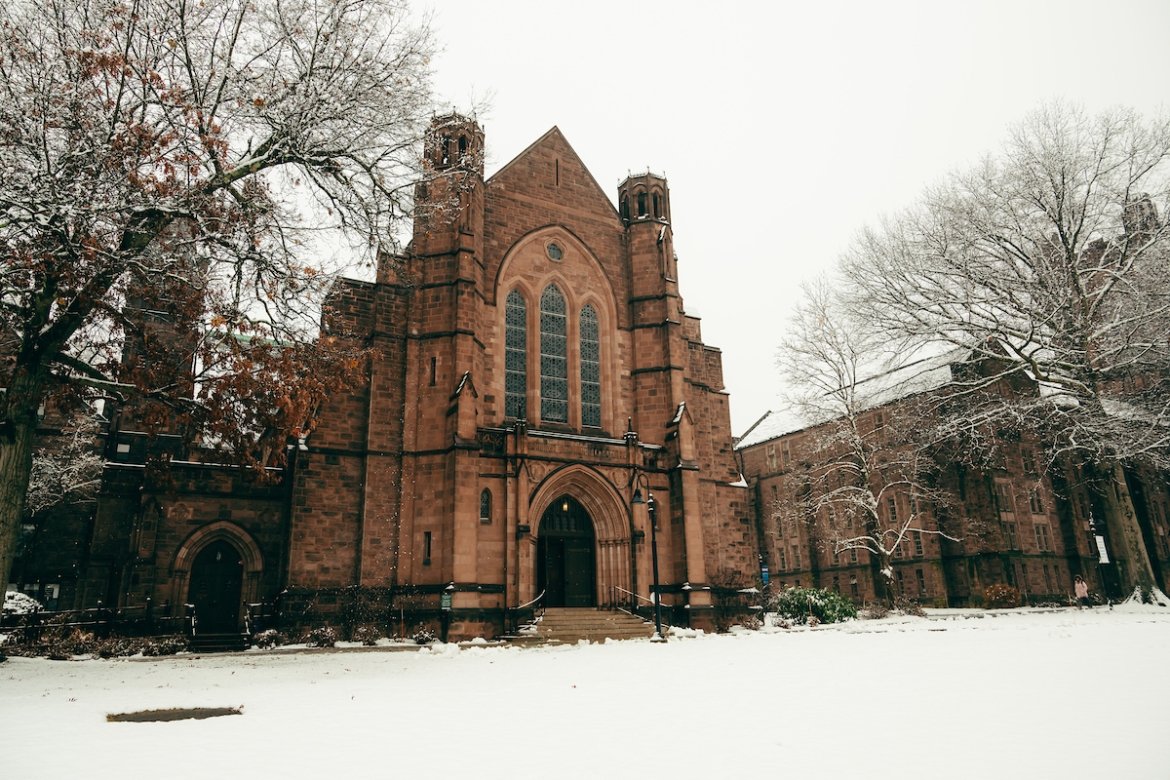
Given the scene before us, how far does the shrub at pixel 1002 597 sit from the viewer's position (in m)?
31.9

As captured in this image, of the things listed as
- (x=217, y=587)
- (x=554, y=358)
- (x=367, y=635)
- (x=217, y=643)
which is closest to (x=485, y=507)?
(x=367, y=635)

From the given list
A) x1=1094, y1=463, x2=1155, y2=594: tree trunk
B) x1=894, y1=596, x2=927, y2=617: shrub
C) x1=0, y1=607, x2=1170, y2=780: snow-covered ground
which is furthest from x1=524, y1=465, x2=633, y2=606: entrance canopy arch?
x1=1094, y1=463, x2=1155, y2=594: tree trunk

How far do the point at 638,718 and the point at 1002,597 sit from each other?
104ft

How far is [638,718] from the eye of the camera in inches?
271

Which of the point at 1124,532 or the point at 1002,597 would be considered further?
the point at 1002,597

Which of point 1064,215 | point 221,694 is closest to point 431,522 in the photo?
point 221,694

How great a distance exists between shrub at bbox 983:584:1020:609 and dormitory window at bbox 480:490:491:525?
2474 cm

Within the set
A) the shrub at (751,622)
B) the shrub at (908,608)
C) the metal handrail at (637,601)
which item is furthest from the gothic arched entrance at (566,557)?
the shrub at (908,608)

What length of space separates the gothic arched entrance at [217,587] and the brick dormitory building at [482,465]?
0.06 metres

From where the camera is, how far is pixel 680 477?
2427 cm

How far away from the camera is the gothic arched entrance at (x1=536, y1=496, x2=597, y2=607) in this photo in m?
23.4

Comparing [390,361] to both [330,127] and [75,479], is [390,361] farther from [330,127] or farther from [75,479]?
[75,479]

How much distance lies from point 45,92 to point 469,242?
46.5 ft

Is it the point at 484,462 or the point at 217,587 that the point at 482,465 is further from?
the point at 217,587
